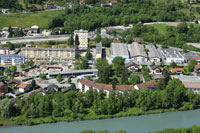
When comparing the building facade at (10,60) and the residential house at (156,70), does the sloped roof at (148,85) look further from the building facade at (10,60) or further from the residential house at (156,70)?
the building facade at (10,60)

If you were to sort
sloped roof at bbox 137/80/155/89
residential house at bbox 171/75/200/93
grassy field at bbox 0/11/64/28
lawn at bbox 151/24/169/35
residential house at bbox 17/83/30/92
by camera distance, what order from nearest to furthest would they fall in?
1. sloped roof at bbox 137/80/155/89
2. residential house at bbox 17/83/30/92
3. residential house at bbox 171/75/200/93
4. lawn at bbox 151/24/169/35
5. grassy field at bbox 0/11/64/28

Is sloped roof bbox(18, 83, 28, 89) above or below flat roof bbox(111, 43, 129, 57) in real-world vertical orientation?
below

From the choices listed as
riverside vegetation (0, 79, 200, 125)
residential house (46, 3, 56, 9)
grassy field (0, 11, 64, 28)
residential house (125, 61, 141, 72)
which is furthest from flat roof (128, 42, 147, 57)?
residential house (46, 3, 56, 9)

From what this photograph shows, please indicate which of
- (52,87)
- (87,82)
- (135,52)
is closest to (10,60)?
(52,87)

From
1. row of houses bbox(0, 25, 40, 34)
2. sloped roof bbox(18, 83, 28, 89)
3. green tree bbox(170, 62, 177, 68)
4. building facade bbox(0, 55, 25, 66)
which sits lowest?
sloped roof bbox(18, 83, 28, 89)

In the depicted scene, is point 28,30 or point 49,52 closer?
point 49,52

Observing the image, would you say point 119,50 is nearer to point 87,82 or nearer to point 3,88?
point 87,82

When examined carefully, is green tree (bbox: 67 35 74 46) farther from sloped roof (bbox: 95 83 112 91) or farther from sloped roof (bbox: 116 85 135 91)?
sloped roof (bbox: 116 85 135 91)
